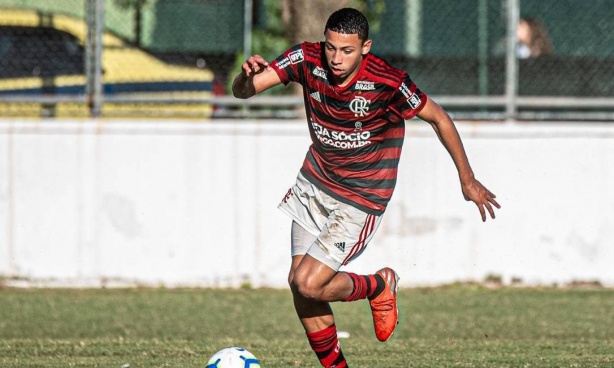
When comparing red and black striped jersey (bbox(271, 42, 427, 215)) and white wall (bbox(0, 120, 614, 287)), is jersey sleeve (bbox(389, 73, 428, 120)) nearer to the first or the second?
red and black striped jersey (bbox(271, 42, 427, 215))

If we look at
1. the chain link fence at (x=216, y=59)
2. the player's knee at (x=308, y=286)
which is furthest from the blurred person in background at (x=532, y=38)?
the player's knee at (x=308, y=286)

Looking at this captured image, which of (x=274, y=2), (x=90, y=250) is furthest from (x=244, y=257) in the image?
(x=274, y=2)

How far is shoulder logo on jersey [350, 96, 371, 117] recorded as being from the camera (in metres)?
Answer: 6.18

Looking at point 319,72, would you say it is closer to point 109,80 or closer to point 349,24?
point 349,24

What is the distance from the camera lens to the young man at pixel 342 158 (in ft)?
20.3

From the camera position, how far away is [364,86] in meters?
6.17

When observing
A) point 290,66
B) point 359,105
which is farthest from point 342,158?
point 290,66

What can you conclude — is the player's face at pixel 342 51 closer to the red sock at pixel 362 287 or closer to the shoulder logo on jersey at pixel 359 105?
the shoulder logo on jersey at pixel 359 105

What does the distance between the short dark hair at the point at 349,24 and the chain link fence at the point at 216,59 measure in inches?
192

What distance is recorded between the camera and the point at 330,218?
6508 millimetres

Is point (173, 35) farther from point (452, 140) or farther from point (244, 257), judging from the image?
point (452, 140)

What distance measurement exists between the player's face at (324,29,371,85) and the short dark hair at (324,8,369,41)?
22 millimetres

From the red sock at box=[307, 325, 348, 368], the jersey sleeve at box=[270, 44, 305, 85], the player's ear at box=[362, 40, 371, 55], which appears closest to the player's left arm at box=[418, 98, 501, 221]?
the player's ear at box=[362, 40, 371, 55]

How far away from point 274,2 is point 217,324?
4.67 meters
